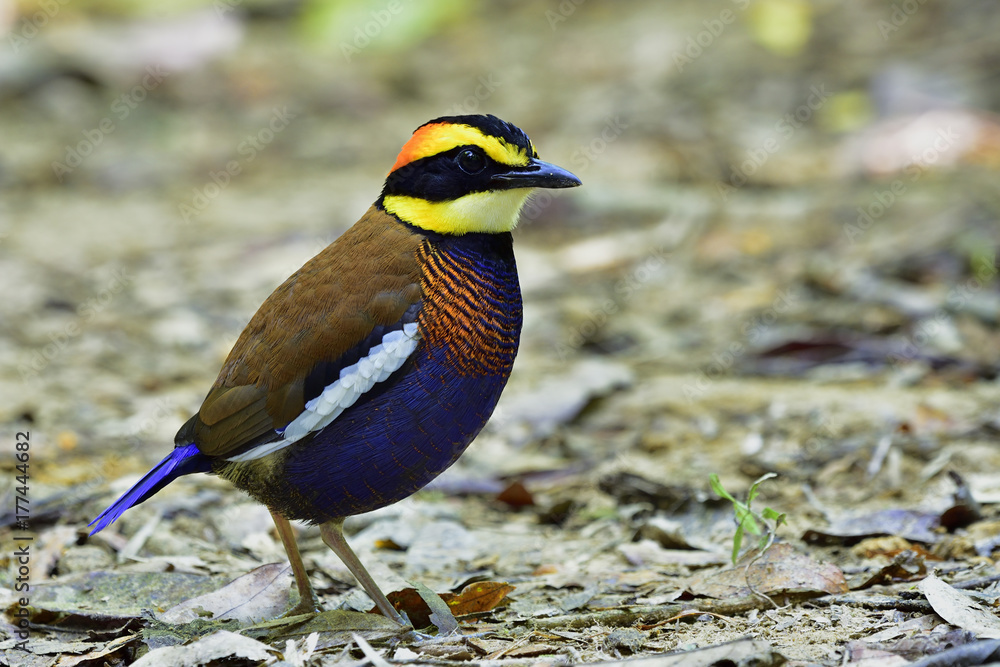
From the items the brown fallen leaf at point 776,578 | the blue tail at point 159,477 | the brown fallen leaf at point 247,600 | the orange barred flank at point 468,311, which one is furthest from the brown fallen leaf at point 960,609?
the blue tail at point 159,477

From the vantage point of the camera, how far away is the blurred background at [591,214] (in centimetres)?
552

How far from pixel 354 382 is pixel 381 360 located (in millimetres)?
107

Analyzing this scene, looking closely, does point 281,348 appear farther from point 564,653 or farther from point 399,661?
point 564,653

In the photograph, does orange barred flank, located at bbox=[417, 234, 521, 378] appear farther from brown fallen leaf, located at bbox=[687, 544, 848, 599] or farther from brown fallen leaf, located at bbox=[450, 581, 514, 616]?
brown fallen leaf, located at bbox=[687, 544, 848, 599]

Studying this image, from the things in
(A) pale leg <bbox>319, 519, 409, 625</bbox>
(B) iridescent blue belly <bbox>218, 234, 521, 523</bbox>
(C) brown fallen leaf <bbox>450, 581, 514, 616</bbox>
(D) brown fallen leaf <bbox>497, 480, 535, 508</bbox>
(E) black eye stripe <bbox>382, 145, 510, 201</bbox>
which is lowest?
(D) brown fallen leaf <bbox>497, 480, 535, 508</bbox>

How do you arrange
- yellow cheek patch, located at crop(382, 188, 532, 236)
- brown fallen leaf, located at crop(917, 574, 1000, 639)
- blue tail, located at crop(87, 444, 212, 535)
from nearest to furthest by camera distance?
brown fallen leaf, located at crop(917, 574, 1000, 639) < blue tail, located at crop(87, 444, 212, 535) < yellow cheek patch, located at crop(382, 188, 532, 236)

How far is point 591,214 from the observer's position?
28.9ft

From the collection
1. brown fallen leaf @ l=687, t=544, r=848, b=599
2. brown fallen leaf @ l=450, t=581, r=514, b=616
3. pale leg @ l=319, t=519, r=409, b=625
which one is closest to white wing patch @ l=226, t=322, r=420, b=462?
pale leg @ l=319, t=519, r=409, b=625

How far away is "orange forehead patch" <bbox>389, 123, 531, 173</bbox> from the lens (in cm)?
372

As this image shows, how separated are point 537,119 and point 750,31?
306 centimetres

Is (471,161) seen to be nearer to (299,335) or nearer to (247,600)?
(299,335)

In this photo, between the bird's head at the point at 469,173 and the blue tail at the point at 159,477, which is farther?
the bird's head at the point at 469,173

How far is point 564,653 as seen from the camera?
313cm

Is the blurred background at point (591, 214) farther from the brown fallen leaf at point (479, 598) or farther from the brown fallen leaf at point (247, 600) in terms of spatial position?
the brown fallen leaf at point (479, 598)
